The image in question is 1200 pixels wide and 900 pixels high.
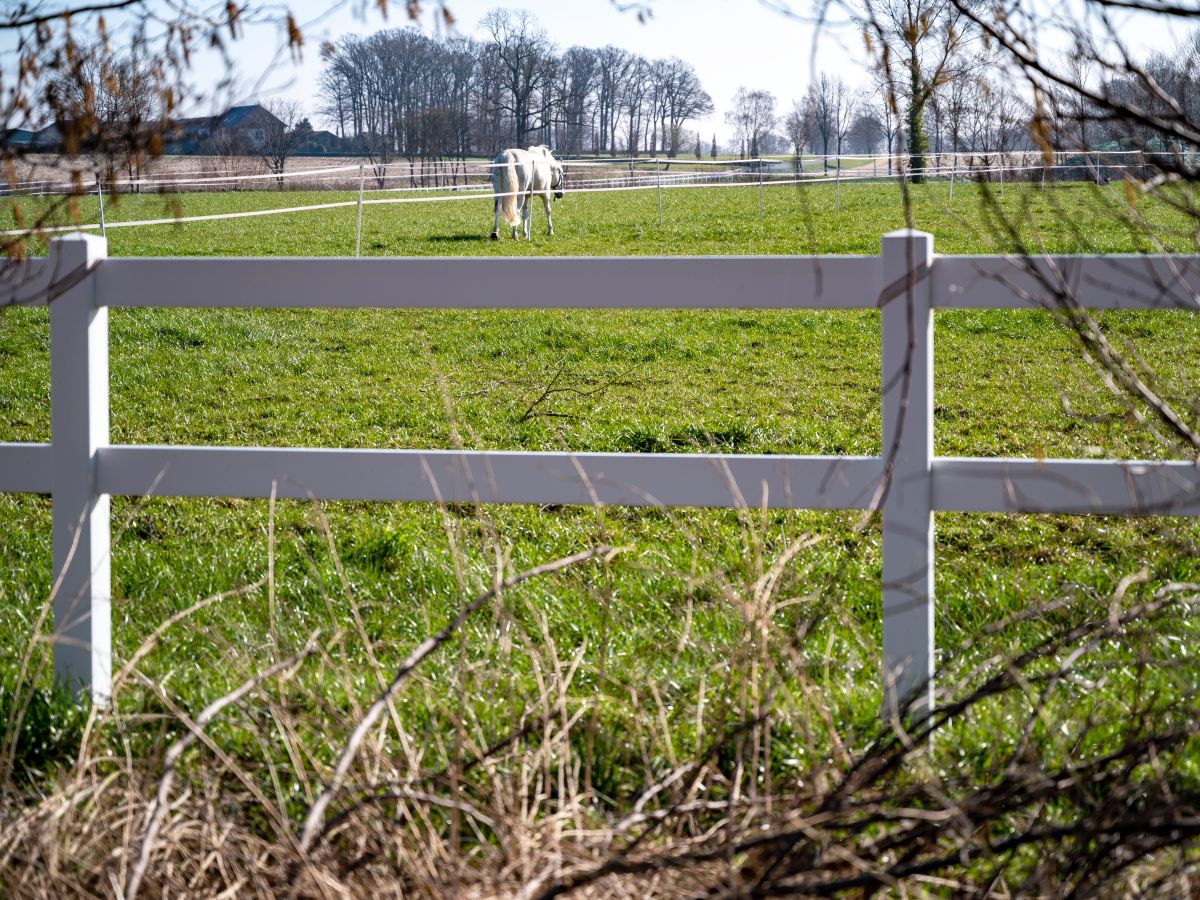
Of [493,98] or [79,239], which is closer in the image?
[79,239]

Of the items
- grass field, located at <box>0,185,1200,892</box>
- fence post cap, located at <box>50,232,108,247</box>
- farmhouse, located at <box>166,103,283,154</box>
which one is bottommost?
grass field, located at <box>0,185,1200,892</box>

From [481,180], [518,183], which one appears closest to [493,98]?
[481,180]

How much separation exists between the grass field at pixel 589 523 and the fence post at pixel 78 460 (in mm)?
218

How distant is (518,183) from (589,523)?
16.7 m

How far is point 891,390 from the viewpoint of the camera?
2910 mm

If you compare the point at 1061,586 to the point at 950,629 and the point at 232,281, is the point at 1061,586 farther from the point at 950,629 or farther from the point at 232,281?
the point at 232,281

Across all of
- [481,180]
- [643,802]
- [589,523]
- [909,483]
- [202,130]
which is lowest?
[589,523]

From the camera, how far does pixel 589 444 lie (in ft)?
23.4

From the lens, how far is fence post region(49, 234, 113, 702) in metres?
3.31

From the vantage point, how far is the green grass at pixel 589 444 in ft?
11.3

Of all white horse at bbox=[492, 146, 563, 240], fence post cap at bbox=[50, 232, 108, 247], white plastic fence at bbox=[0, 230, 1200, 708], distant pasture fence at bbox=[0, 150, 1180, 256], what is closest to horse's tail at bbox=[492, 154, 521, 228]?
white horse at bbox=[492, 146, 563, 240]

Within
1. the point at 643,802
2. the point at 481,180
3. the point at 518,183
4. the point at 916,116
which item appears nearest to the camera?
the point at 643,802

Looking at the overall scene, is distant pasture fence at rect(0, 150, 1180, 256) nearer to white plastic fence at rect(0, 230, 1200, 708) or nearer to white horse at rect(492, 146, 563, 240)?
white horse at rect(492, 146, 563, 240)

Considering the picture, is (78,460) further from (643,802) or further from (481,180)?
(481,180)
